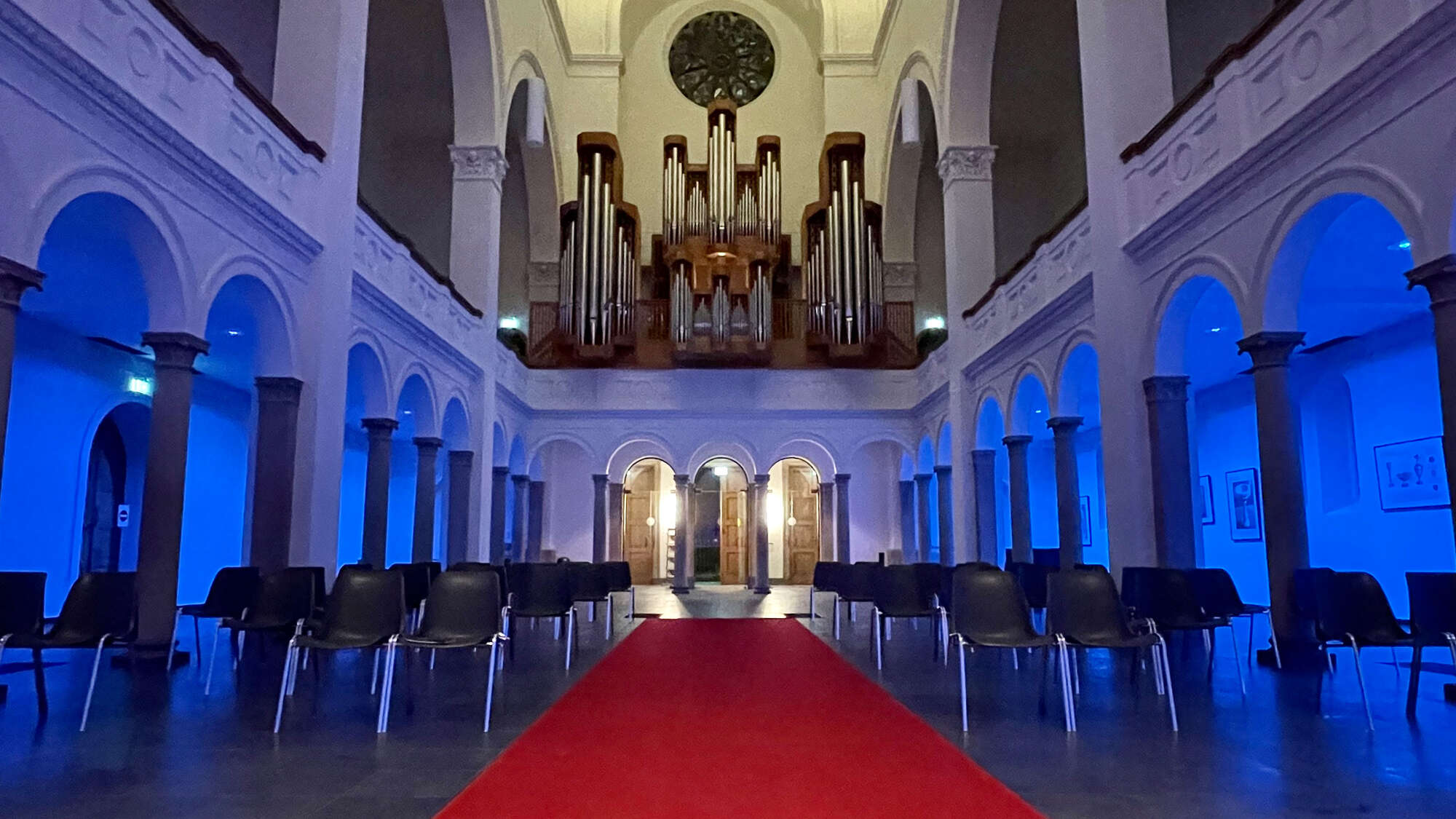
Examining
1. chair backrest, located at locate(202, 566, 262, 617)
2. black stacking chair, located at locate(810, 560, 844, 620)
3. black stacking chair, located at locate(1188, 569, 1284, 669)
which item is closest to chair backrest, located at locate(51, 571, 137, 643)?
chair backrest, located at locate(202, 566, 262, 617)

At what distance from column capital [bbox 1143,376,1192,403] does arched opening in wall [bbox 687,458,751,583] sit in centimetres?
1345

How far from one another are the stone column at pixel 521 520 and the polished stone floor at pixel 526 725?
10898 mm

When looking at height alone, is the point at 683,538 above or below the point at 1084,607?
above

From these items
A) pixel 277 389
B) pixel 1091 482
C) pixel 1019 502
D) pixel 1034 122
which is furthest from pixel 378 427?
pixel 1091 482

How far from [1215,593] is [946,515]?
338 inches

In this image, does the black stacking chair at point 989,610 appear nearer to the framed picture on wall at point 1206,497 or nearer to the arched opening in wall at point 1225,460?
the arched opening in wall at point 1225,460

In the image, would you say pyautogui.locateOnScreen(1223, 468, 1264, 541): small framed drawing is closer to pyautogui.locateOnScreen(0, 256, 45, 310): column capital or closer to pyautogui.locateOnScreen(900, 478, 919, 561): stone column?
pyautogui.locateOnScreen(900, 478, 919, 561): stone column

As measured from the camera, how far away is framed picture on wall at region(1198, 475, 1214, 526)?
45.5 ft

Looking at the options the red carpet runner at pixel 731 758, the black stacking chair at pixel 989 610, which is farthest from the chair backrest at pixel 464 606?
the black stacking chair at pixel 989 610

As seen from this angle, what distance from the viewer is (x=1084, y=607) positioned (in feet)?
17.2

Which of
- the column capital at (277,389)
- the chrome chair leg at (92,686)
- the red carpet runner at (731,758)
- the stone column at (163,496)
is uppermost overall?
the column capital at (277,389)

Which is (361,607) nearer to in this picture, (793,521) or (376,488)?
(376,488)

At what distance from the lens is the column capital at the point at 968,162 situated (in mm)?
13938

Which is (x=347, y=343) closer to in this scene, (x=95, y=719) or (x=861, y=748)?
(x=95, y=719)
